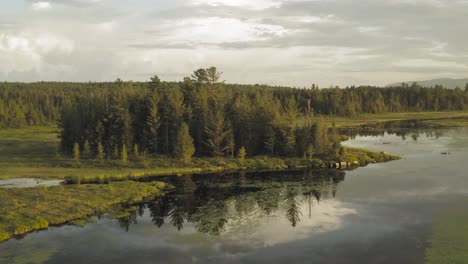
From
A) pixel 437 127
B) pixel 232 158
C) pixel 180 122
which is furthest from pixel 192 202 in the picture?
pixel 437 127

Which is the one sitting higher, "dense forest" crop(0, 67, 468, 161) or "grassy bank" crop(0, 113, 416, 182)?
"dense forest" crop(0, 67, 468, 161)

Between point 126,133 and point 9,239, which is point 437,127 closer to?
point 126,133

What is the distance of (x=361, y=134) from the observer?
139625 millimetres

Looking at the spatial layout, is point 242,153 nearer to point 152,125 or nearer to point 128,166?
point 152,125

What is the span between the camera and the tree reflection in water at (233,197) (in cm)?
5053

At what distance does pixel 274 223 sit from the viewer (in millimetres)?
47938

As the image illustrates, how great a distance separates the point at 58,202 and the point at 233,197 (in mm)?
23094

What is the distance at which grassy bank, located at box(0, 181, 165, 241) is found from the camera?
156 feet

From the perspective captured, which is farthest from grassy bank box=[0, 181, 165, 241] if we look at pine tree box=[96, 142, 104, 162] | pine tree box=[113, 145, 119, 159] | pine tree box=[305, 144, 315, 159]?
pine tree box=[305, 144, 315, 159]

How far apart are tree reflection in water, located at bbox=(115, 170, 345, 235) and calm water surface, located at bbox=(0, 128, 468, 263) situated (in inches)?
5.2

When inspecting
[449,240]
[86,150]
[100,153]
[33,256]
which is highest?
[86,150]

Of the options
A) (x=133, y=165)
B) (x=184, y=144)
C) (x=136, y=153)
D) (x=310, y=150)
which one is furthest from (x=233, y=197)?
(x=136, y=153)

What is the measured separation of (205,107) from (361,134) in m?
67.0

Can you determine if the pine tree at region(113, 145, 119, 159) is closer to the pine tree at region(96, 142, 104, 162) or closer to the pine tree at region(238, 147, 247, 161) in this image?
the pine tree at region(96, 142, 104, 162)
